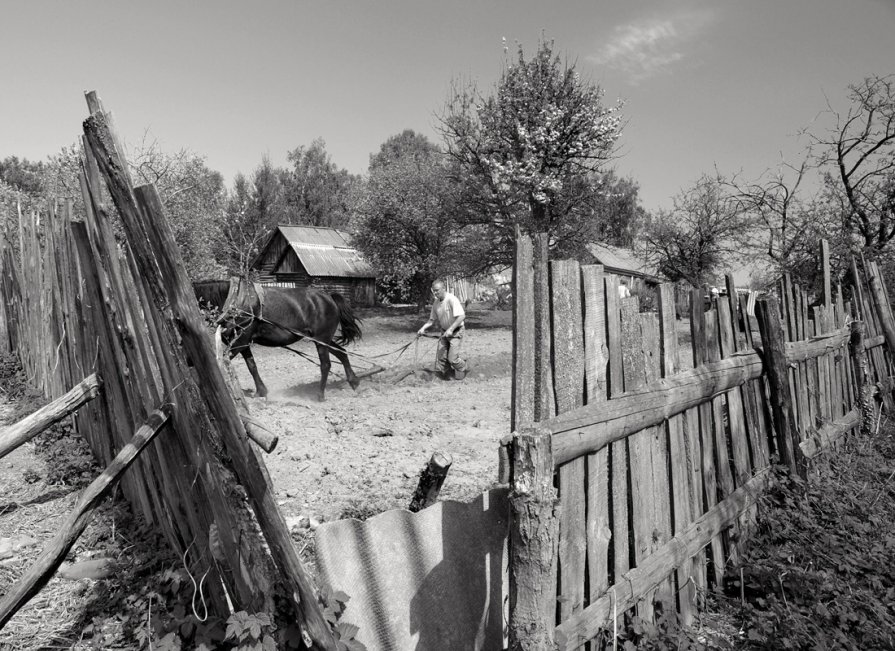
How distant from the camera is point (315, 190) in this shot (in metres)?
50.7

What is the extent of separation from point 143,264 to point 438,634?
1.63 m

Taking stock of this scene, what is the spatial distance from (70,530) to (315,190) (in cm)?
5140

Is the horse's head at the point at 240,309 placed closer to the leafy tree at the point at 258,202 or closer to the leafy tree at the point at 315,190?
the leafy tree at the point at 258,202

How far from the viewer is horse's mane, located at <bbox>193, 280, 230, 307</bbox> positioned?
7.87m

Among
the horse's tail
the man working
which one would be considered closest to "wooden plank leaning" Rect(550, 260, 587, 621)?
the man working

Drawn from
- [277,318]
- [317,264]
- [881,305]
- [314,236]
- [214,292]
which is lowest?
[881,305]

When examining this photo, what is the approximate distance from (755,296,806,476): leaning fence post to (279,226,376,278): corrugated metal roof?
29.0 metres

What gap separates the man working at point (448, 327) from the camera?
30.7ft

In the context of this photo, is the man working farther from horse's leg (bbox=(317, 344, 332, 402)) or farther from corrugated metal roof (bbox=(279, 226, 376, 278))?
corrugated metal roof (bbox=(279, 226, 376, 278))

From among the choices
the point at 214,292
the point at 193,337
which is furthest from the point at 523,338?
the point at 214,292

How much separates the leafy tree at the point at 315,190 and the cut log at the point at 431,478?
4797cm

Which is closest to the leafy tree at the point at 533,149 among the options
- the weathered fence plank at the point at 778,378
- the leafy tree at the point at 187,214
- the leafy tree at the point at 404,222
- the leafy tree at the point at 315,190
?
the leafy tree at the point at 404,222

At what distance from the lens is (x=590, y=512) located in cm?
236

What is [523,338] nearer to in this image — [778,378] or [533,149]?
[778,378]
